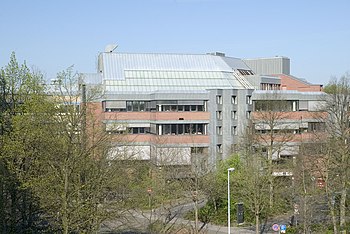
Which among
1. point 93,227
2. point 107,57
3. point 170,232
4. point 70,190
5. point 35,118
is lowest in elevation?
point 170,232

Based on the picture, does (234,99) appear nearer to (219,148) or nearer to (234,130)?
(234,130)

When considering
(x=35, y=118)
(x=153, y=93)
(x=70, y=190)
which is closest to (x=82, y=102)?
(x=35, y=118)

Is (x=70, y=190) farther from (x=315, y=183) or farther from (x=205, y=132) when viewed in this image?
(x=205, y=132)

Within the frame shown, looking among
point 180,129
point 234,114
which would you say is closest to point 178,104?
point 180,129

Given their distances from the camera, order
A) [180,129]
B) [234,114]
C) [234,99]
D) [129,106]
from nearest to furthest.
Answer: [180,129] → [234,114] → [234,99] → [129,106]

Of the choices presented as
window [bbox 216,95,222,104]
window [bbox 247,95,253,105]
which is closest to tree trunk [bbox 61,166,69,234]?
window [bbox 216,95,222,104]

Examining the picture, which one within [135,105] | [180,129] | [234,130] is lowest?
[234,130]

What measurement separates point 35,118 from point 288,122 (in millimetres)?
35733

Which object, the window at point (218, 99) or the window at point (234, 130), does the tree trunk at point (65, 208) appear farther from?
the window at point (234, 130)

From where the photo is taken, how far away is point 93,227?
88.4 feet

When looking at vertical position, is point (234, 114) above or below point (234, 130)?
above

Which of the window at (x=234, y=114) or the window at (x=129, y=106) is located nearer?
the window at (x=234, y=114)

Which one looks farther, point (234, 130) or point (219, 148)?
point (234, 130)

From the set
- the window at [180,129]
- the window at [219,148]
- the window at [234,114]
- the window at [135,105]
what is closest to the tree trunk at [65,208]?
the window at [180,129]
